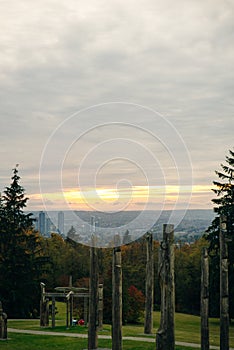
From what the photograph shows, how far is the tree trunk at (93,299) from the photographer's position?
60.7 feet

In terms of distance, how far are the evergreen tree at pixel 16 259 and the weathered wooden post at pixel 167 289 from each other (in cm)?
2692

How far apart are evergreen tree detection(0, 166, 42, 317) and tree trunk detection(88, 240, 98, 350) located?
23.5 m

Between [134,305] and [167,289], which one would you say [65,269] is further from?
[167,289]

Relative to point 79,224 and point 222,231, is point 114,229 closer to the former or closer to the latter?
point 79,224

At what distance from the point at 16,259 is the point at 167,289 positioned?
2856cm

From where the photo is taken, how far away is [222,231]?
19.4 metres

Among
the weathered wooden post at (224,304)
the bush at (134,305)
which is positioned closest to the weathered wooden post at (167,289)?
the weathered wooden post at (224,304)

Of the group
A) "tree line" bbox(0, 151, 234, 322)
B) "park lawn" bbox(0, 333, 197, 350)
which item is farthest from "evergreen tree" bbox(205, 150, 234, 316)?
"park lawn" bbox(0, 333, 197, 350)

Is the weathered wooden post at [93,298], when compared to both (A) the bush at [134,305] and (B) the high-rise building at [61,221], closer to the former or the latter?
(B) the high-rise building at [61,221]

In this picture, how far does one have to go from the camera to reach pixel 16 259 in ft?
143

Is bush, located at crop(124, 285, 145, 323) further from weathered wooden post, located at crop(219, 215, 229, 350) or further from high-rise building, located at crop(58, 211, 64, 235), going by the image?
high-rise building, located at crop(58, 211, 64, 235)

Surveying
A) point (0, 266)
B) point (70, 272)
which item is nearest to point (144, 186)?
point (0, 266)

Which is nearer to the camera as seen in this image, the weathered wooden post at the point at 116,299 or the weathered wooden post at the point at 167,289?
the weathered wooden post at the point at 167,289

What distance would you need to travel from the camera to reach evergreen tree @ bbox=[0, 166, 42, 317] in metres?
42.7
